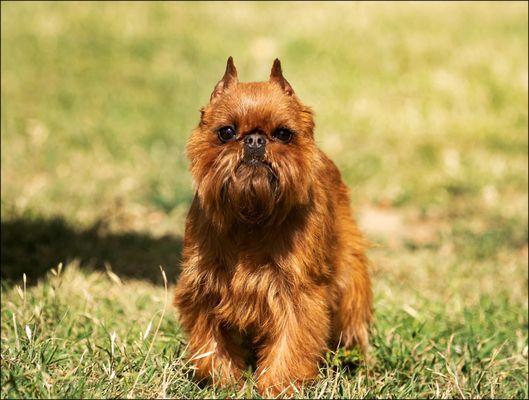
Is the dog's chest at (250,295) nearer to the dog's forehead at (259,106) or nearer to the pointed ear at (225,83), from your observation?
the dog's forehead at (259,106)

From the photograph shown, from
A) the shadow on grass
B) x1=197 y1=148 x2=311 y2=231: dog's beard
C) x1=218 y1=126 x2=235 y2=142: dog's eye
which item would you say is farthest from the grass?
x1=218 y1=126 x2=235 y2=142: dog's eye

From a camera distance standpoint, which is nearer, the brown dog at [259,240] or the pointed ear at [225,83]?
the brown dog at [259,240]

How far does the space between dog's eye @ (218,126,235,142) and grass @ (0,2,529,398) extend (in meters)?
0.98

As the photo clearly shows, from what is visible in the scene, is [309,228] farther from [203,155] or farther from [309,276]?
[203,155]

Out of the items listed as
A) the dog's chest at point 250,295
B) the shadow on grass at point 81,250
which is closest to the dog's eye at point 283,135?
the dog's chest at point 250,295

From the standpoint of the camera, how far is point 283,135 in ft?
11.6

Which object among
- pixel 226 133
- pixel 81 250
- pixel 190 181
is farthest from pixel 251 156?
pixel 190 181

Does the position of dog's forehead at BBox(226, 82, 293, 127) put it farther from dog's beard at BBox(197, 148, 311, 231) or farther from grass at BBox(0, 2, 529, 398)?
grass at BBox(0, 2, 529, 398)

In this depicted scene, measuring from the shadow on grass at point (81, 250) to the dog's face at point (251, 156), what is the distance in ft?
8.46

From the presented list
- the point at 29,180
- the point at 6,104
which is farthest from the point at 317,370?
the point at 6,104

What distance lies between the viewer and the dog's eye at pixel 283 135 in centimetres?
352

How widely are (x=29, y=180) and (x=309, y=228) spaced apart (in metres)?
5.46

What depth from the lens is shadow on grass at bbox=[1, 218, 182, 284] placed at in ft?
20.0

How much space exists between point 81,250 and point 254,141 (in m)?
3.48
